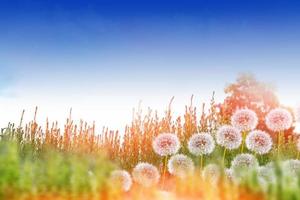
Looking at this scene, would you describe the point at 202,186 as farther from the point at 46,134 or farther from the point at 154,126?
the point at 46,134

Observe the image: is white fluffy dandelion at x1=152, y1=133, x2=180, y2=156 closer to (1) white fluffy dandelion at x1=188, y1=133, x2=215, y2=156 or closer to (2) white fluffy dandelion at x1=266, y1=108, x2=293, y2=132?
(1) white fluffy dandelion at x1=188, y1=133, x2=215, y2=156

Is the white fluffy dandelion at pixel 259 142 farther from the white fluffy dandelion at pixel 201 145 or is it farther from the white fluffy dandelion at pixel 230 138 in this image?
the white fluffy dandelion at pixel 201 145

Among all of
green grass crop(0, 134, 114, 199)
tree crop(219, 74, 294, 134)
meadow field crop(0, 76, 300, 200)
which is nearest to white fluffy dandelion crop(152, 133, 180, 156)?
A: meadow field crop(0, 76, 300, 200)

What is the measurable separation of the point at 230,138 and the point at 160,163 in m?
2.11

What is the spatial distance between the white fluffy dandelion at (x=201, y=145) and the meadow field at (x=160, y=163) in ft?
0.04

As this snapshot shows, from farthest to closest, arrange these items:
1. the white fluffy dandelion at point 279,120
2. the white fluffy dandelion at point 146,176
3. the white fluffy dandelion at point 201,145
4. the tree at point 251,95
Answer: the tree at point 251,95 < the white fluffy dandelion at point 279,120 < the white fluffy dandelion at point 201,145 < the white fluffy dandelion at point 146,176

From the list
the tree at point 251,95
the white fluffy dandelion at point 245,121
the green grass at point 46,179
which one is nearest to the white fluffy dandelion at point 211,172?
the white fluffy dandelion at point 245,121

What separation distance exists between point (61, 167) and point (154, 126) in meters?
5.98

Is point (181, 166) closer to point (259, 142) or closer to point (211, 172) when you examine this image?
point (211, 172)

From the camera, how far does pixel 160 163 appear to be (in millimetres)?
8633

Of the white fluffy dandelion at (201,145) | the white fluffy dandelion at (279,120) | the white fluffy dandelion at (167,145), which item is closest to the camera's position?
the white fluffy dandelion at (201,145)

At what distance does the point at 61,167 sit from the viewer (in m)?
4.11

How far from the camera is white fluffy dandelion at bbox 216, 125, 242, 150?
676 centimetres

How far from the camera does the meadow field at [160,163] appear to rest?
3.87 metres
